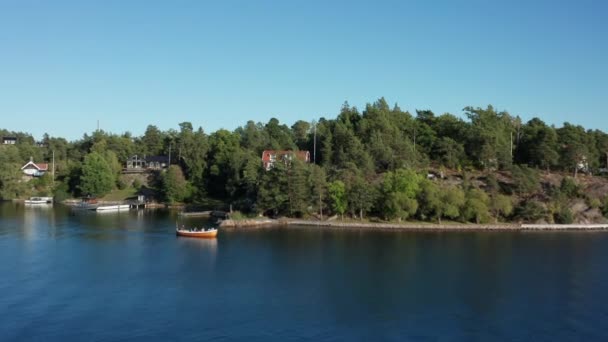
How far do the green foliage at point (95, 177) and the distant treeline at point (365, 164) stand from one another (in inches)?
5.0

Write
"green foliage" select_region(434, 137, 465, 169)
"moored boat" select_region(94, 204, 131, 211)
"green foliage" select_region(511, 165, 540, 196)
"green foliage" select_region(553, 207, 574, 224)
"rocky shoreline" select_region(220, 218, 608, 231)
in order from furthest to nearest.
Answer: "moored boat" select_region(94, 204, 131, 211), "green foliage" select_region(434, 137, 465, 169), "green foliage" select_region(511, 165, 540, 196), "green foliage" select_region(553, 207, 574, 224), "rocky shoreline" select_region(220, 218, 608, 231)

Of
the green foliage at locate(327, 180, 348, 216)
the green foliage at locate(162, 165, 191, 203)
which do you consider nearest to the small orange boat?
the green foliage at locate(327, 180, 348, 216)

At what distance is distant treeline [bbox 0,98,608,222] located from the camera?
48125 mm

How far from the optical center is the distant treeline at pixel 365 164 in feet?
158

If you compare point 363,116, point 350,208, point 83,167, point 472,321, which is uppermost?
point 363,116

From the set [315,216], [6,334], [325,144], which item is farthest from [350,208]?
[6,334]

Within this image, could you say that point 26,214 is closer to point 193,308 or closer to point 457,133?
point 193,308

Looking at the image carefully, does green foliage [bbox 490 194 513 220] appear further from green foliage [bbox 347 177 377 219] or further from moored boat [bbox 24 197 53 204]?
moored boat [bbox 24 197 53 204]

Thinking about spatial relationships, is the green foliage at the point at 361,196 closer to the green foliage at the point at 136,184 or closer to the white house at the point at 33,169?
the green foliage at the point at 136,184

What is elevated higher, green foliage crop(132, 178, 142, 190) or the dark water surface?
green foliage crop(132, 178, 142, 190)

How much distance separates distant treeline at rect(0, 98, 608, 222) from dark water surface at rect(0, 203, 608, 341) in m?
5.94

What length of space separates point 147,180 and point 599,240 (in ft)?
179

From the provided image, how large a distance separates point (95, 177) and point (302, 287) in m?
48.1

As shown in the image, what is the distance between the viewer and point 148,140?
86.1 metres
